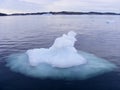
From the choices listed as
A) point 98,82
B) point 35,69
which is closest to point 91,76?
point 98,82

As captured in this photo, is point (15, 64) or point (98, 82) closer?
point (98, 82)

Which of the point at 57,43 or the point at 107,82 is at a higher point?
the point at 57,43

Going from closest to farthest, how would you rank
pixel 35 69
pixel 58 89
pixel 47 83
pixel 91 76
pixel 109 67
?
pixel 58 89
pixel 47 83
pixel 91 76
pixel 35 69
pixel 109 67

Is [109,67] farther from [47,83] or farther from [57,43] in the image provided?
[47,83]

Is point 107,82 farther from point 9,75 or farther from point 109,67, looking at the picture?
point 9,75

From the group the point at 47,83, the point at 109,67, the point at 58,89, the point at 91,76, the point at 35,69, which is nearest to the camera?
the point at 58,89

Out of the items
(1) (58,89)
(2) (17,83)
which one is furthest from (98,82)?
(2) (17,83)
